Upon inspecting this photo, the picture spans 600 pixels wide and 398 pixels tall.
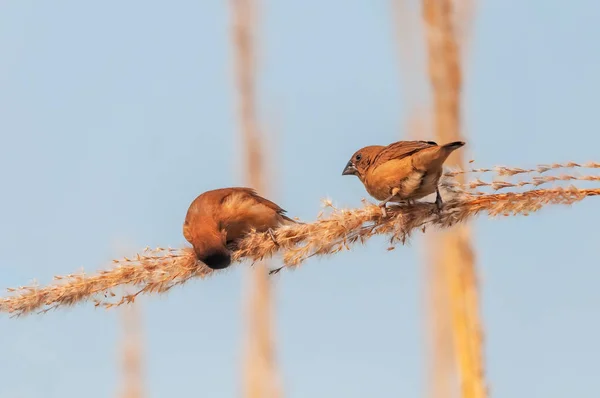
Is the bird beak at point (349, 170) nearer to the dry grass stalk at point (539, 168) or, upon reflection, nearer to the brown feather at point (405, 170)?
the brown feather at point (405, 170)

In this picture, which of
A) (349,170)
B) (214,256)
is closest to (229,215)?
(349,170)

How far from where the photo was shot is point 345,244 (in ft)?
5.90

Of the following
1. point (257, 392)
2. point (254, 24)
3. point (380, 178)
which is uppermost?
point (254, 24)

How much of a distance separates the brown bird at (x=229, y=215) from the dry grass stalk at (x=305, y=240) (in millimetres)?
711

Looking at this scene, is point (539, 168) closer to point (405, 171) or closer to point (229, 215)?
point (405, 171)

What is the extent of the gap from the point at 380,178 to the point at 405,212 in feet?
2.04

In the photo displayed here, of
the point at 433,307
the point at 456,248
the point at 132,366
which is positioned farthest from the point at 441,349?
the point at 132,366

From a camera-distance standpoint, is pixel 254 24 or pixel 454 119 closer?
pixel 454 119

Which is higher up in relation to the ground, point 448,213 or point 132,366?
point 448,213

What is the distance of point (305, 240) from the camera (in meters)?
1.90

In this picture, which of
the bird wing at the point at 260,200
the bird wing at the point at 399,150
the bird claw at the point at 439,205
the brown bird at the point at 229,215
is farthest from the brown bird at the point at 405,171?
the bird wing at the point at 260,200

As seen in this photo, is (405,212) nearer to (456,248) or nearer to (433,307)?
(456,248)

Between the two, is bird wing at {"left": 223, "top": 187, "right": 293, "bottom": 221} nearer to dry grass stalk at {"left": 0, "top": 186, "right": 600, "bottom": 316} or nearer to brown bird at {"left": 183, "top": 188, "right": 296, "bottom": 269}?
brown bird at {"left": 183, "top": 188, "right": 296, "bottom": 269}

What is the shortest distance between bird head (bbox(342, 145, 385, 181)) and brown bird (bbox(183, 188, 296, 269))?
0.29 metres
